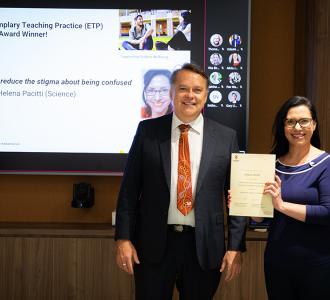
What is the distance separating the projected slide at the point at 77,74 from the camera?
3.21 meters

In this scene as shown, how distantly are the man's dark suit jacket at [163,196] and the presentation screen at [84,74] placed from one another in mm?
1211

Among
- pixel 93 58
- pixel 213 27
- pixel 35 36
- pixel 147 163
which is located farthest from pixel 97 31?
pixel 147 163

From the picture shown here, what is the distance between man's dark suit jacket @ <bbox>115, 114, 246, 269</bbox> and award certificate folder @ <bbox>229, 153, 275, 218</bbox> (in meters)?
0.08

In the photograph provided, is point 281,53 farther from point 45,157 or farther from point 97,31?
point 45,157

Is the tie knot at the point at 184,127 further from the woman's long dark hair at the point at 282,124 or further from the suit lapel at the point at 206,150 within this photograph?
the woman's long dark hair at the point at 282,124

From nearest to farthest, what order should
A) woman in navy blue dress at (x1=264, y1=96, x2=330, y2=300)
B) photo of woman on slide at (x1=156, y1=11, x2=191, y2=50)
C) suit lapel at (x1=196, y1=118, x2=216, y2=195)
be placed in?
woman in navy blue dress at (x1=264, y1=96, x2=330, y2=300) < suit lapel at (x1=196, y1=118, x2=216, y2=195) < photo of woman on slide at (x1=156, y1=11, x2=191, y2=50)

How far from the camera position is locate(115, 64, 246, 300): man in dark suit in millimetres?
1952

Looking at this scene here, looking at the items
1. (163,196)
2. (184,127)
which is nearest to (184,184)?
(163,196)

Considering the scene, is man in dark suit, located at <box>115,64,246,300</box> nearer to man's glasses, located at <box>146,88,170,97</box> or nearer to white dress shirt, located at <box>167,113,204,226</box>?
white dress shirt, located at <box>167,113,204,226</box>

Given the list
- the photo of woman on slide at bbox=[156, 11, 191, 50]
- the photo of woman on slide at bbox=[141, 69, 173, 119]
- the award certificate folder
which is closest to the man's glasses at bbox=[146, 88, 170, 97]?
the photo of woman on slide at bbox=[141, 69, 173, 119]

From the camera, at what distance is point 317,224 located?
1837mm

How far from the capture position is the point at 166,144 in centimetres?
201

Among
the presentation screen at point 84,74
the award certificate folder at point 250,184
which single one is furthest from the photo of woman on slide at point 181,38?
the award certificate folder at point 250,184

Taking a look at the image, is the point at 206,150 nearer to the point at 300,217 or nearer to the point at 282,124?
the point at 282,124
